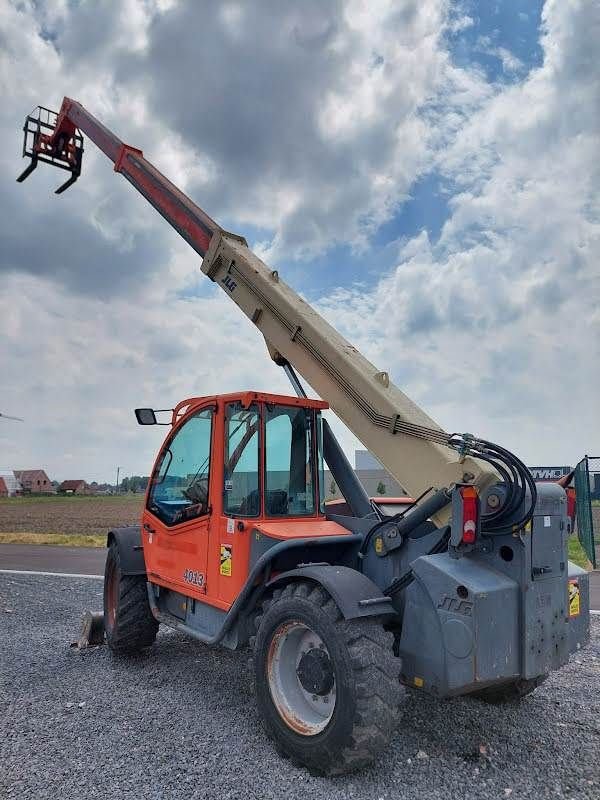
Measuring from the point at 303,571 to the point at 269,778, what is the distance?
1.23 metres

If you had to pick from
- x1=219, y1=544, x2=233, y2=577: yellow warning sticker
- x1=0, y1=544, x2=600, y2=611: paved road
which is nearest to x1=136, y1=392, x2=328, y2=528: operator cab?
x1=219, y1=544, x2=233, y2=577: yellow warning sticker

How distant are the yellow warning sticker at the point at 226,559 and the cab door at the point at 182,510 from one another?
270 mm

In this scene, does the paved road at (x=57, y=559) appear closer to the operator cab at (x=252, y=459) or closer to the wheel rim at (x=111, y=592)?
the wheel rim at (x=111, y=592)

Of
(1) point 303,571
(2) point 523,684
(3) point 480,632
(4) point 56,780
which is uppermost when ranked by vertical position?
(1) point 303,571

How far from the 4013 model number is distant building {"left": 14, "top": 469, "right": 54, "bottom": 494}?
96.8 metres

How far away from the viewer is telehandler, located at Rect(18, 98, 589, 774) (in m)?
3.81

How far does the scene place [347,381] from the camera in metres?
5.03

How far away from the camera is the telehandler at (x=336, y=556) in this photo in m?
3.81

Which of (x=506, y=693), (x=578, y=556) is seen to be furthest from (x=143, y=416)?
(x=578, y=556)

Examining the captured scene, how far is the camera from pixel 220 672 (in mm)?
5852

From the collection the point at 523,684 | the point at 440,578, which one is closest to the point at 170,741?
the point at 440,578

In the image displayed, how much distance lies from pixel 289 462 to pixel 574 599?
234cm

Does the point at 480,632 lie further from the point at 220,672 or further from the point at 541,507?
the point at 220,672

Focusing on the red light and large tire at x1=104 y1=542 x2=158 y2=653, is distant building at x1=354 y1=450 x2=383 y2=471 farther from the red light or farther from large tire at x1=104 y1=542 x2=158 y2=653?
large tire at x1=104 y1=542 x2=158 y2=653
